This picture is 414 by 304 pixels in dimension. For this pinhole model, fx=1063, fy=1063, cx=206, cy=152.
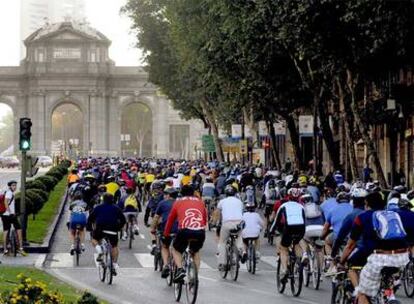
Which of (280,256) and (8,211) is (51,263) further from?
(280,256)

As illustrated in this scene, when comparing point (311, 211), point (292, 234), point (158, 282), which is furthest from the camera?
point (158, 282)

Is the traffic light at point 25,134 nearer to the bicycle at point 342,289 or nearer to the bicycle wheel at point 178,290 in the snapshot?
the bicycle wheel at point 178,290

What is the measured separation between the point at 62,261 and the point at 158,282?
4585 mm

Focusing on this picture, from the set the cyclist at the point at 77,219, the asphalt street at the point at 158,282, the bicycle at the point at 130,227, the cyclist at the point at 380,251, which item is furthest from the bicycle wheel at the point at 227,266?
the cyclist at the point at 380,251

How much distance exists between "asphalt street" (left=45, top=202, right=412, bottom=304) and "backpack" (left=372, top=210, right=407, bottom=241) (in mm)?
4732

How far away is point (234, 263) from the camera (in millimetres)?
19422

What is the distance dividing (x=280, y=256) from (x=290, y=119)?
33553 mm

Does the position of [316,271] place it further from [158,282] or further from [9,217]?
[9,217]

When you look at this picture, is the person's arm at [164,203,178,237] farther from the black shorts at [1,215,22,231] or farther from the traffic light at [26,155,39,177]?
the traffic light at [26,155,39,177]

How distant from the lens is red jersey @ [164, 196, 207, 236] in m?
15.8

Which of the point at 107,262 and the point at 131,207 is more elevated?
the point at 131,207

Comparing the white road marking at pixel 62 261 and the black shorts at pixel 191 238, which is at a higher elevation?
the black shorts at pixel 191 238

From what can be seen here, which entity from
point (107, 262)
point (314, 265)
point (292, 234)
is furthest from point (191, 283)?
point (107, 262)

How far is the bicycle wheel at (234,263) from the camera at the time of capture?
19.2 m
